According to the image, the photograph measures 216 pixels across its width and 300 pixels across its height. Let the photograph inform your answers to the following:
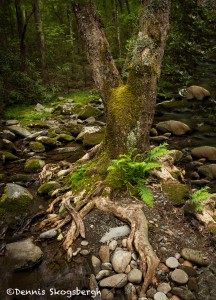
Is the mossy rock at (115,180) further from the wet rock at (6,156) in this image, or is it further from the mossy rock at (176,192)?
the wet rock at (6,156)

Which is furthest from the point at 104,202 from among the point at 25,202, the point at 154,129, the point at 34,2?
the point at 34,2

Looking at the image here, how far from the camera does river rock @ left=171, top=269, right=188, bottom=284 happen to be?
3542 mm

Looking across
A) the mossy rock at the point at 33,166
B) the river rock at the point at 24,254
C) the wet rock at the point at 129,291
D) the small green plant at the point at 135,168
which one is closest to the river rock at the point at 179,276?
the wet rock at the point at 129,291

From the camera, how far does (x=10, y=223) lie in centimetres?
515

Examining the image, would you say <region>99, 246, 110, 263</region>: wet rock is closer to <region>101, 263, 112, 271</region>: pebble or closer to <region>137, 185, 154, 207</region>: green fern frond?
<region>101, 263, 112, 271</region>: pebble

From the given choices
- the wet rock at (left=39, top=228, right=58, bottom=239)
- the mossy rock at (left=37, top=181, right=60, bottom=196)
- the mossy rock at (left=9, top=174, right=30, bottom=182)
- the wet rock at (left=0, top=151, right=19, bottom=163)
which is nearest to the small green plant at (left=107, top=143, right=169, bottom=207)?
the wet rock at (left=39, top=228, right=58, bottom=239)

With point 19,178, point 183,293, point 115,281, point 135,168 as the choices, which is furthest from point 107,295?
point 19,178

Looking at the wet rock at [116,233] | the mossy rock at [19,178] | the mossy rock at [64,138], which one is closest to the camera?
the wet rock at [116,233]

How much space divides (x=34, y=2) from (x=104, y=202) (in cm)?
1357

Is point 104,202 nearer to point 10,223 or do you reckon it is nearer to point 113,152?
point 113,152

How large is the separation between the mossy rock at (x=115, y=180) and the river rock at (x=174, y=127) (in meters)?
5.32

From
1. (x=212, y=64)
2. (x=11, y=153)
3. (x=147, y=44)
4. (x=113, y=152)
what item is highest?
(x=147, y=44)

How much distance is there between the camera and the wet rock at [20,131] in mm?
10395

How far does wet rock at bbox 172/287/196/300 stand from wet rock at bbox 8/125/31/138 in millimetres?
8225
